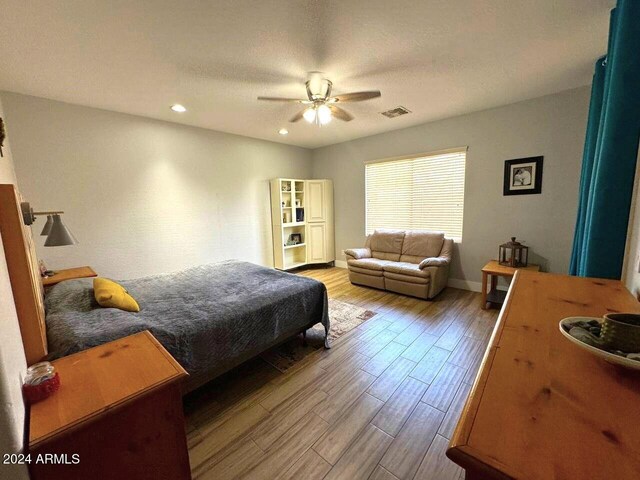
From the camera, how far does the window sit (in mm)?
3918

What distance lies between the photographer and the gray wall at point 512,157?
3000 mm

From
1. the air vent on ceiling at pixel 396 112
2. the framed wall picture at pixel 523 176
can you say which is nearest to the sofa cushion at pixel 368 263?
the framed wall picture at pixel 523 176

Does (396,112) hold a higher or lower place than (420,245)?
higher

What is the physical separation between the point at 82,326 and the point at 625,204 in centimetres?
311

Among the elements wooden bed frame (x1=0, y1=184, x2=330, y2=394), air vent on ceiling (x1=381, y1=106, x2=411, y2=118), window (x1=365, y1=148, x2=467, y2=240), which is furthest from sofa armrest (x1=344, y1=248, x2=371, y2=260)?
wooden bed frame (x1=0, y1=184, x2=330, y2=394)

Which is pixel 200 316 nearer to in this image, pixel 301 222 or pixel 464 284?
pixel 301 222

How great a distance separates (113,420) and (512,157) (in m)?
4.47

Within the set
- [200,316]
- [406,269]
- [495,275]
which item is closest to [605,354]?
[200,316]

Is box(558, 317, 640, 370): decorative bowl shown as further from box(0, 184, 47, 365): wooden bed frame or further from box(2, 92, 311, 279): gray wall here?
box(2, 92, 311, 279): gray wall

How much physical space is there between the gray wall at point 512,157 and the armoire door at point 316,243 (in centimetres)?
195

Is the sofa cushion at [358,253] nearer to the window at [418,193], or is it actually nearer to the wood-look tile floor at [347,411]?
the window at [418,193]

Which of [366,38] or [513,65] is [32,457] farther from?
[513,65]

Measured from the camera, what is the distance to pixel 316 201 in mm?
5281

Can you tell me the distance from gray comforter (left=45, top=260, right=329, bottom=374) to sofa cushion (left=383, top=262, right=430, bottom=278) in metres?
1.62
